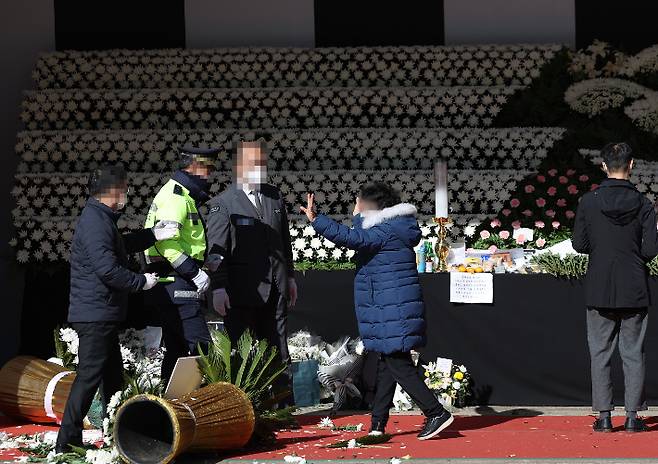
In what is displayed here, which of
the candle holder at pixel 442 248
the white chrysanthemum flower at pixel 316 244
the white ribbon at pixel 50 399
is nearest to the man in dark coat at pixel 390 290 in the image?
the candle holder at pixel 442 248

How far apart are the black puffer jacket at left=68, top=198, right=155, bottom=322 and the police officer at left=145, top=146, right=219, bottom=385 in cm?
44

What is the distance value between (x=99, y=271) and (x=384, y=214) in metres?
1.63

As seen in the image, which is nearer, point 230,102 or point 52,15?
point 230,102

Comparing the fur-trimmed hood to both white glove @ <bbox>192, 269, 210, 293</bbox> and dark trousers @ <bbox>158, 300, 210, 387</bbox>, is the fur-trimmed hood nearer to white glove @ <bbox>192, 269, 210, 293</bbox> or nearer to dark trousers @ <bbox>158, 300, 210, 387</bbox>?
white glove @ <bbox>192, 269, 210, 293</bbox>

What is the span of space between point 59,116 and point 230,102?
5.46 ft

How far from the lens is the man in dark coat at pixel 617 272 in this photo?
739 cm

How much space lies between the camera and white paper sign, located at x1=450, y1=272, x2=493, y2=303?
8625 mm

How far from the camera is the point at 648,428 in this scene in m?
7.62

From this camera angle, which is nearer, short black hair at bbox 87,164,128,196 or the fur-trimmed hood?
short black hair at bbox 87,164,128,196

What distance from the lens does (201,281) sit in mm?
7219

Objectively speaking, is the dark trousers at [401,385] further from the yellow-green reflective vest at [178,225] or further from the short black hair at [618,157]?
the short black hair at [618,157]

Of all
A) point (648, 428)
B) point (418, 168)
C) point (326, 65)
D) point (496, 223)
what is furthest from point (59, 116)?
point (648, 428)

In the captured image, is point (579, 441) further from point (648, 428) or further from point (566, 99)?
point (566, 99)

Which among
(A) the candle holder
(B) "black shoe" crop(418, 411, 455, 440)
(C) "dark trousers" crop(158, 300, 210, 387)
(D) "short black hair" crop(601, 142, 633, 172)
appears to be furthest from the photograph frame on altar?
(D) "short black hair" crop(601, 142, 633, 172)
